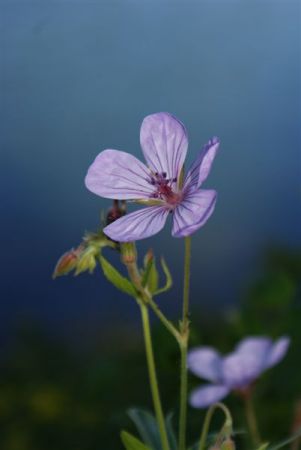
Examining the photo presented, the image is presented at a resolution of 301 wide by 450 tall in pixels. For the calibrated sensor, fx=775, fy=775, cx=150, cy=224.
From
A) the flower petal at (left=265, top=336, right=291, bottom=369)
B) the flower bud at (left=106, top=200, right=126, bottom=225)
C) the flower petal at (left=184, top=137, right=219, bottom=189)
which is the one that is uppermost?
the flower petal at (left=184, top=137, right=219, bottom=189)

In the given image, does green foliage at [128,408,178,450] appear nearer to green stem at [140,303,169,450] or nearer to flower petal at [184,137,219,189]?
green stem at [140,303,169,450]

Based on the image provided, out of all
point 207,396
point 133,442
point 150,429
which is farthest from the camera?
point 207,396

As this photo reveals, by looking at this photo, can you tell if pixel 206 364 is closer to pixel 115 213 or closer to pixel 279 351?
pixel 279 351

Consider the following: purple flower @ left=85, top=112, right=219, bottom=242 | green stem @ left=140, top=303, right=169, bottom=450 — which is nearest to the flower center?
purple flower @ left=85, top=112, right=219, bottom=242

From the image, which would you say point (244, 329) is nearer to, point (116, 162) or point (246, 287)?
point (246, 287)

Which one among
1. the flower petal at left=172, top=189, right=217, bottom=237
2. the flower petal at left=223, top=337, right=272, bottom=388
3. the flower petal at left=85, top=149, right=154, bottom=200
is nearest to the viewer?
the flower petal at left=172, top=189, right=217, bottom=237

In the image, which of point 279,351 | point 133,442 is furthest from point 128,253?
point 279,351
